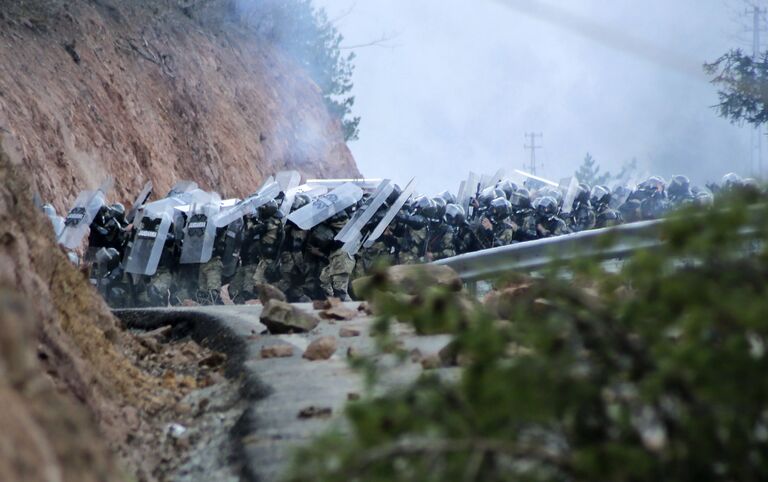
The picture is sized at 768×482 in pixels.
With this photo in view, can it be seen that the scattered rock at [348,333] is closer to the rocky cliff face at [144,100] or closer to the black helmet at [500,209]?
the rocky cliff face at [144,100]

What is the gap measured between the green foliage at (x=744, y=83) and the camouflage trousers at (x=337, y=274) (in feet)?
53.1

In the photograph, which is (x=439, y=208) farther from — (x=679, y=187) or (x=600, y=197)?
(x=679, y=187)

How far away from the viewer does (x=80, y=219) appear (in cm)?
1800

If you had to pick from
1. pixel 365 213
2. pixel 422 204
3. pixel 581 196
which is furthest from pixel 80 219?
pixel 581 196

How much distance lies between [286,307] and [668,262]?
262 inches

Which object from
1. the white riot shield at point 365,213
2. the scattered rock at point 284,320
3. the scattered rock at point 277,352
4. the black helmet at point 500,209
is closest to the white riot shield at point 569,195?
the black helmet at point 500,209

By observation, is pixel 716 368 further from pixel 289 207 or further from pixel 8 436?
pixel 289 207

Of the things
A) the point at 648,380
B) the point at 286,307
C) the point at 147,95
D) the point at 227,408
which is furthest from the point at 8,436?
the point at 147,95

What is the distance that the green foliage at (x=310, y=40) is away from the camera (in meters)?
42.8

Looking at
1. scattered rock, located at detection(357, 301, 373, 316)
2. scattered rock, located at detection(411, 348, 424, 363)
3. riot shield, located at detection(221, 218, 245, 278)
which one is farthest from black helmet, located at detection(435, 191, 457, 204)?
scattered rock, located at detection(411, 348, 424, 363)

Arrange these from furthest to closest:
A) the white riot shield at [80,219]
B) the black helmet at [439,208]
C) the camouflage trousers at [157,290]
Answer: the black helmet at [439,208] → the camouflage trousers at [157,290] → the white riot shield at [80,219]

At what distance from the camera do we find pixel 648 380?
2.38m

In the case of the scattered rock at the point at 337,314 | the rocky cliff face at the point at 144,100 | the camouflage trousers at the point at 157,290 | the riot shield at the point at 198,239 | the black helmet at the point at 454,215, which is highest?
the rocky cliff face at the point at 144,100

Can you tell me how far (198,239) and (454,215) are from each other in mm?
4206
